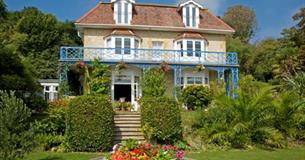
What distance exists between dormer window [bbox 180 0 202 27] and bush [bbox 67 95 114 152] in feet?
51.4

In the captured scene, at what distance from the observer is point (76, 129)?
1305 centimetres

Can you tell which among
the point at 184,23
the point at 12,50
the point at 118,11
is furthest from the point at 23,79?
the point at 184,23

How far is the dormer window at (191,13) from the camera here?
1063 inches

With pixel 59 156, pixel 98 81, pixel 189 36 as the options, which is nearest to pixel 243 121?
pixel 98 81

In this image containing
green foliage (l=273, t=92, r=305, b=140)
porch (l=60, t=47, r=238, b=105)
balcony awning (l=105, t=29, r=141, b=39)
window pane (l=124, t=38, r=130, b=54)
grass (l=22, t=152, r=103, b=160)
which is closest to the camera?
grass (l=22, t=152, r=103, b=160)

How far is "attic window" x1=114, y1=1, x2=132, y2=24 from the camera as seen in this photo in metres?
25.7

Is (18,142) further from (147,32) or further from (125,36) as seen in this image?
(147,32)

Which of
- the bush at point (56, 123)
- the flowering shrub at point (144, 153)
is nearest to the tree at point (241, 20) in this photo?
the bush at point (56, 123)

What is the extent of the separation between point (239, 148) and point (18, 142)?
9.49 m

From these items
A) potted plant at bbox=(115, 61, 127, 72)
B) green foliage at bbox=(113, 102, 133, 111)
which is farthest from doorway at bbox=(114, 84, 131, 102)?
green foliage at bbox=(113, 102, 133, 111)

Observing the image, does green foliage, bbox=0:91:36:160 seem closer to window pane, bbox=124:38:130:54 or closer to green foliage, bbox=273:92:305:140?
green foliage, bbox=273:92:305:140

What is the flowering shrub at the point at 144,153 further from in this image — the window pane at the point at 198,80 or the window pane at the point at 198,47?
the window pane at the point at 198,47

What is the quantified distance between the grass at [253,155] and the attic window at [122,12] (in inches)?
613

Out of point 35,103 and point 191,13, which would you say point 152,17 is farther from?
point 35,103
